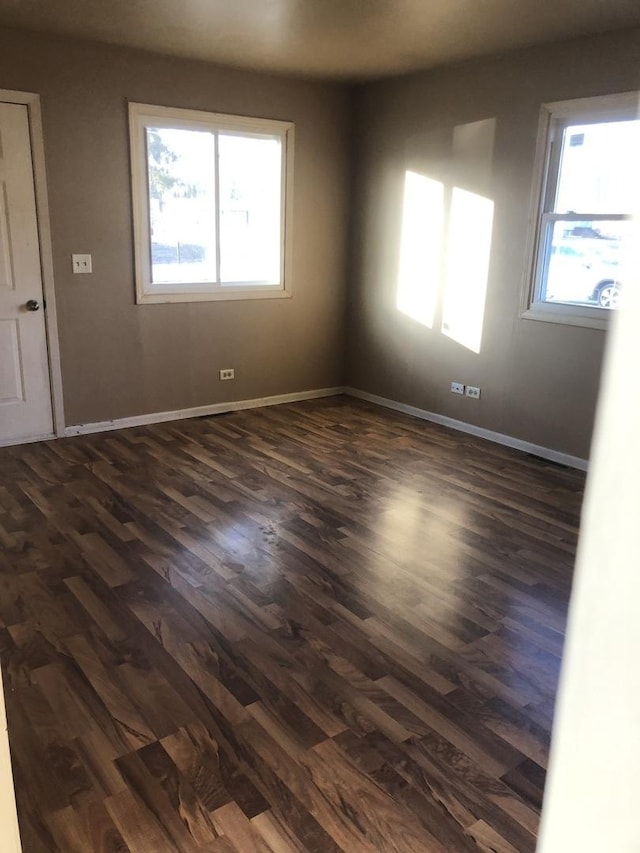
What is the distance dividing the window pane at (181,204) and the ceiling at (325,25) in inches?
22.1

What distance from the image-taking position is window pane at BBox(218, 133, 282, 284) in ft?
16.9

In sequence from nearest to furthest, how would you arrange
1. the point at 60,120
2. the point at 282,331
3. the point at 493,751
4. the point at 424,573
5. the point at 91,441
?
the point at 493,751 → the point at 424,573 → the point at 60,120 → the point at 91,441 → the point at 282,331

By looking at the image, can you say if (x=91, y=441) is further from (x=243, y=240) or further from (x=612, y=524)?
(x=612, y=524)

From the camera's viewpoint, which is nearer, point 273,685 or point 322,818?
point 322,818

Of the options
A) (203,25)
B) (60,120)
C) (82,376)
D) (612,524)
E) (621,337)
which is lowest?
(82,376)

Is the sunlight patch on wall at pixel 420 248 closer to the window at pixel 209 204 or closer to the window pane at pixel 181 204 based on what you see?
the window at pixel 209 204

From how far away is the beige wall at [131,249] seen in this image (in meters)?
4.36

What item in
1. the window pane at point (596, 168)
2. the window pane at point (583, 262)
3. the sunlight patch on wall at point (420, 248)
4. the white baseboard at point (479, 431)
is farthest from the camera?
the sunlight patch on wall at point (420, 248)

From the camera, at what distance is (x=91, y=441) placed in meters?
4.70

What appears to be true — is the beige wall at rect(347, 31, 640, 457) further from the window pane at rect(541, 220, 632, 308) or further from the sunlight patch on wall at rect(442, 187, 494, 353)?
the window pane at rect(541, 220, 632, 308)

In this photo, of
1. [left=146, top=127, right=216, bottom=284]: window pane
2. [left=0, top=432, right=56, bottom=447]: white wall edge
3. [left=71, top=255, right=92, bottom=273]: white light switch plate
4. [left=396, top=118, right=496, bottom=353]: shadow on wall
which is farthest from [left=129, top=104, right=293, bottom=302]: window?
[left=0, top=432, right=56, bottom=447]: white wall edge

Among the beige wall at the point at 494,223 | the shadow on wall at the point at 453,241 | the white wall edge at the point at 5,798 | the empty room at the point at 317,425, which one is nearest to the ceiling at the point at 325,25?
the empty room at the point at 317,425

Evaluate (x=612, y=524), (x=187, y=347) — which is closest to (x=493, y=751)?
(x=612, y=524)

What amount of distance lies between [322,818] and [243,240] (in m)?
4.36
